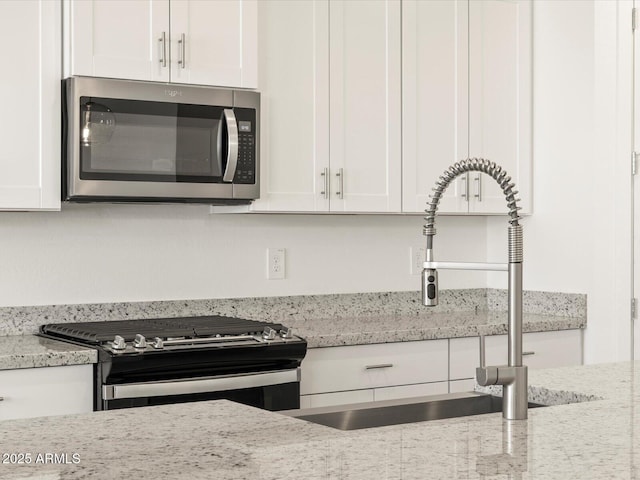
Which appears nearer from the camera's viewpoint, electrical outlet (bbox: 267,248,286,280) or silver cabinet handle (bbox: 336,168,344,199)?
silver cabinet handle (bbox: 336,168,344,199)

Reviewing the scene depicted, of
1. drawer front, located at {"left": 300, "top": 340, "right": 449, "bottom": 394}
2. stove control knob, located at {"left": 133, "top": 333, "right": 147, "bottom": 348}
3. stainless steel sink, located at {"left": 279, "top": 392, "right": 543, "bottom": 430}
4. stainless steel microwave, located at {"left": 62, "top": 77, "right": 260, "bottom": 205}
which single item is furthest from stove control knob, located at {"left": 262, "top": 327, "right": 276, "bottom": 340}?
stainless steel sink, located at {"left": 279, "top": 392, "right": 543, "bottom": 430}

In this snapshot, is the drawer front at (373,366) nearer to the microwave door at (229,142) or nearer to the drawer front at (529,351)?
the drawer front at (529,351)

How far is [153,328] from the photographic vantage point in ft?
10.3

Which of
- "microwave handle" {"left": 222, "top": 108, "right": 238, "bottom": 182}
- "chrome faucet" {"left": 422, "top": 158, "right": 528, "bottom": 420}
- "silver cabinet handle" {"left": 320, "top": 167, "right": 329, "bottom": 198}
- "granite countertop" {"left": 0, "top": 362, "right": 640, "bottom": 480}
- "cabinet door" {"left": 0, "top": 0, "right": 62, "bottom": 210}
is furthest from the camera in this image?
"silver cabinet handle" {"left": 320, "top": 167, "right": 329, "bottom": 198}

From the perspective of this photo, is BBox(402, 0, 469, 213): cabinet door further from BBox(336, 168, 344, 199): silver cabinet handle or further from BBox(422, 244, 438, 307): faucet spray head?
BBox(422, 244, 438, 307): faucet spray head

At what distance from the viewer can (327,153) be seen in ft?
11.8

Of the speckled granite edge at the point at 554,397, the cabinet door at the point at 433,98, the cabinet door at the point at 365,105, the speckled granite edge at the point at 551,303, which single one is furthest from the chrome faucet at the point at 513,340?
the speckled granite edge at the point at 551,303

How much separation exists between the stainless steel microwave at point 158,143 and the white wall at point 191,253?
0.32 m

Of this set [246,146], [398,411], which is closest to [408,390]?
[246,146]

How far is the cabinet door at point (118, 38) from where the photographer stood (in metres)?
3.02

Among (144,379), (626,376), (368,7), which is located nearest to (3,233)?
(144,379)

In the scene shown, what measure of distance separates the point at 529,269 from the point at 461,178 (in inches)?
24.6

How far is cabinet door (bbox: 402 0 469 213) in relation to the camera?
12.5 ft

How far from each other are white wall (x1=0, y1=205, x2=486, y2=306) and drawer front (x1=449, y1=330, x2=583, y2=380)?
2.02 feet
